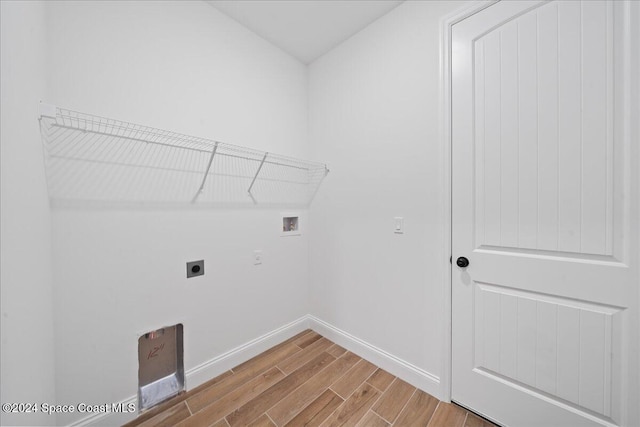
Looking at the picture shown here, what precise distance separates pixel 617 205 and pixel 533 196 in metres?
0.27

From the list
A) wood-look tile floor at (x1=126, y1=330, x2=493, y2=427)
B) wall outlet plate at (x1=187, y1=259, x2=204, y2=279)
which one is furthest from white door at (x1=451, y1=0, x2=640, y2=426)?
wall outlet plate at (x1=187, y1=259, x2=204, y2=279)

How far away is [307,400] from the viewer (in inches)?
58.9

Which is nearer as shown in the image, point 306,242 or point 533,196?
point 533,196

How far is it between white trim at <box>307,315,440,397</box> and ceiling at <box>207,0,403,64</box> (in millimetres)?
2605

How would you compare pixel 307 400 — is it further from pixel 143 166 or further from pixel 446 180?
pixel 143 166

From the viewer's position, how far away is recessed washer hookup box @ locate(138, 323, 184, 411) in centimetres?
146

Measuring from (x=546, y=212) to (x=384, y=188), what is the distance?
0.91m

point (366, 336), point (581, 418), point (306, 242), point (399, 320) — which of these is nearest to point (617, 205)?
point (581, 418)

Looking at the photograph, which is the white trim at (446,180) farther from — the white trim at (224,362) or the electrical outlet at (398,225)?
the white trim at (224,362)

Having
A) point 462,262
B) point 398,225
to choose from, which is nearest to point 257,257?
point 398,225

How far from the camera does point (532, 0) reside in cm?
117

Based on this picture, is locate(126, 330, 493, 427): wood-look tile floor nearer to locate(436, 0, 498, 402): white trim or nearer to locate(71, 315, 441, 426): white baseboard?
locate(71, 315, 441, 426): white baseboard

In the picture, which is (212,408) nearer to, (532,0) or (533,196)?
(533,196)

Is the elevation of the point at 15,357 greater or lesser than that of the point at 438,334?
greater
